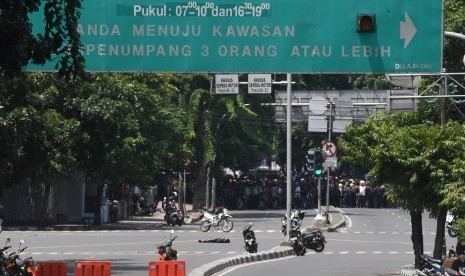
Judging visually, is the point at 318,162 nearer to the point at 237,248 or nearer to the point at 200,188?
the point at 237,248

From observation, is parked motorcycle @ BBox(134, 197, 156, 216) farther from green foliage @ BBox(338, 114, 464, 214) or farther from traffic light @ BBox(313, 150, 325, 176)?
green foliage @ BBox(338, 114, 464, 214)

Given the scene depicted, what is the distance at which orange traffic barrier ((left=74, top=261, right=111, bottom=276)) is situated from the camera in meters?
24.0

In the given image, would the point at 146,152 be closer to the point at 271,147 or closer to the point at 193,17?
the point at 271,147

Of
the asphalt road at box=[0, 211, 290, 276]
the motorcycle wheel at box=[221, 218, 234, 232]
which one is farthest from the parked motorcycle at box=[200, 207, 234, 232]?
the asphalt road at box=[0, 211, 290, 276]

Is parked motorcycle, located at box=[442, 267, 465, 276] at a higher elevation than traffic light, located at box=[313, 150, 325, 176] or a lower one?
lower

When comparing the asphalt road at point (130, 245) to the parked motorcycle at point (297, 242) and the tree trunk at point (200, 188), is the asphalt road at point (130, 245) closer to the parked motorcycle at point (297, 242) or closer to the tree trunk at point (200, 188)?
the parked motorcycle at point (297, 242)

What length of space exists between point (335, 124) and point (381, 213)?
560cm

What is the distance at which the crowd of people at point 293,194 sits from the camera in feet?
244

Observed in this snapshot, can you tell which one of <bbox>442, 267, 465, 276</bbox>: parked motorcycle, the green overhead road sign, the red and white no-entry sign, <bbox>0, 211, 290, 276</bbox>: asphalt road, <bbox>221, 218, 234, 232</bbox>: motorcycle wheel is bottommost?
<bbox>0, 211, 290, 276</bbox>: asphalt road

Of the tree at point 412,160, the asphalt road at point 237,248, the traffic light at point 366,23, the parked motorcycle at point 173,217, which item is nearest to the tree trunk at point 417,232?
the tree at point 412,160

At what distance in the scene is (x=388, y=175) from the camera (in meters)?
30.8

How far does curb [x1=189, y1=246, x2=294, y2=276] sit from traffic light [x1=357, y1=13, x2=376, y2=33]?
24.1 feet

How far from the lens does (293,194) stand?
73.8m

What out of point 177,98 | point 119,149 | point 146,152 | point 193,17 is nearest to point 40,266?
point 193,17
